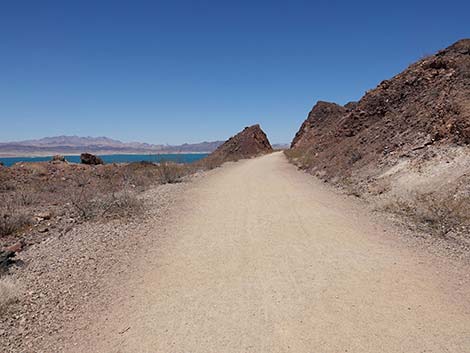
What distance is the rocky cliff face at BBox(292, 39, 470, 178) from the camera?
38.5ft

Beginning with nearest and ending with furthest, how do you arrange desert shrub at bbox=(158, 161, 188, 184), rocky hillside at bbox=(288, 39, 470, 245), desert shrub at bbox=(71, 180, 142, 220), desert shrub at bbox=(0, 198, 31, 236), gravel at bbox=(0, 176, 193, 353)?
1. gravel at bbox=(0, 176, 193, 353)
2. desert shrub at bbox=(0, 198, 31, 236)
3. desert shrub at bbox=(71, 180, 142, 220)
4. rocky hillside at bbox=(288, 39, 470, 245)
5. desert shrub at bbox=(158, 161, 188, 184)

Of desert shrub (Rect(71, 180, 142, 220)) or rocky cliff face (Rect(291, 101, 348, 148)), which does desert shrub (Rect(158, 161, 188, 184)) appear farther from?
rocky cliff face (Rect(291, 101, 348, 148))

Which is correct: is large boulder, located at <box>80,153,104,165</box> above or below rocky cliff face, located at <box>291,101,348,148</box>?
below

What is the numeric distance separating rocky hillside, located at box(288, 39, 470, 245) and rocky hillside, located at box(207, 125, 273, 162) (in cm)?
2746

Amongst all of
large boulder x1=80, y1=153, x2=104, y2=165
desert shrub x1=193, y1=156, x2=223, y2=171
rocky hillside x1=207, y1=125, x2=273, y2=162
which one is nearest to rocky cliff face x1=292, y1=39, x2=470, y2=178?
desert shrub x1=193, y1=156, x2=223, y2=171

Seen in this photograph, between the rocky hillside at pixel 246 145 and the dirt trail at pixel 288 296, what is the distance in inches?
1527

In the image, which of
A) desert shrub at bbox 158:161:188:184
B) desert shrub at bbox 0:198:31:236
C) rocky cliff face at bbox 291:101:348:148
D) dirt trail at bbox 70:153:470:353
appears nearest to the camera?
dirt trail at bbox 70:153:470:353

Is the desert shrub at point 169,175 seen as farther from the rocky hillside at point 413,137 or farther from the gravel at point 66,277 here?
the gravel at point 66,277

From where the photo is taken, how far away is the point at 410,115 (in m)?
14.5

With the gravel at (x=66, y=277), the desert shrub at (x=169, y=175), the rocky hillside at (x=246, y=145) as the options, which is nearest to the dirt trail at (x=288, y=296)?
the gravel at (x=66, y=277)

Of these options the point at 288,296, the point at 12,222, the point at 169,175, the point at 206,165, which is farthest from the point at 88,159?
the point at 288,296

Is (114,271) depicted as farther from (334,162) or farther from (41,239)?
(334,162)

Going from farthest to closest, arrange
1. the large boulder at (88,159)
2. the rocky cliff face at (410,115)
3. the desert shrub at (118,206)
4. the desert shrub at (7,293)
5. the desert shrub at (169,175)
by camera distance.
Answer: the large boulder at (88,159)
the desert shrub at (169,175)
the rocky cliff face at (410,115)
the desert shrub at (118,206)
the desert shrub at (7,293)

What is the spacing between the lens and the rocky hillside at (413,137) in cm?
957
